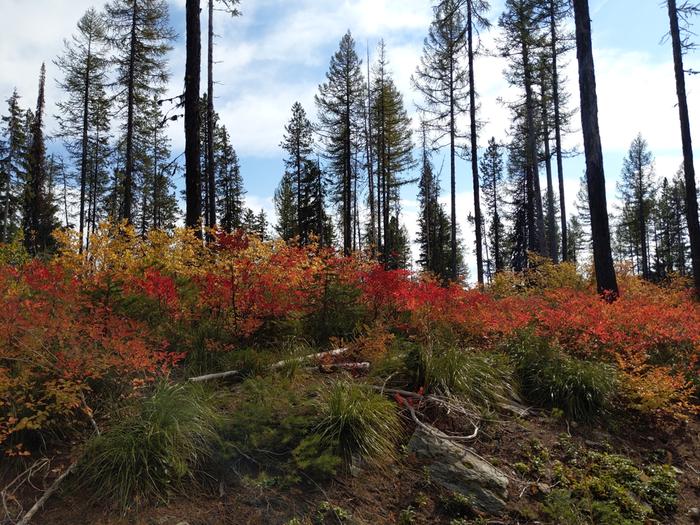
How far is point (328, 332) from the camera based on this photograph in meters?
5.53

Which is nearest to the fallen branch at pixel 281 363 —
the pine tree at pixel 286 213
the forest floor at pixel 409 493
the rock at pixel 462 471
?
the forest floor at pixel 409 493

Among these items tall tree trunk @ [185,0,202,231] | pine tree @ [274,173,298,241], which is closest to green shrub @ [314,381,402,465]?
tall tree trunk @ [185,0,202,231]

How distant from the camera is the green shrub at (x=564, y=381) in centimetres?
442

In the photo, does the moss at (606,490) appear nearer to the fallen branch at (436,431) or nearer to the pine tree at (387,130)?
the fallen branch at (436,431)

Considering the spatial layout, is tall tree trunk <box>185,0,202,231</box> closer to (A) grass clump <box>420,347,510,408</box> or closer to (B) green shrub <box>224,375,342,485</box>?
(B) green shrub <box>224,375,342,485</box>

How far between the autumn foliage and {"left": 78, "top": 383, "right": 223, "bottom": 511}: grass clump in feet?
1.13

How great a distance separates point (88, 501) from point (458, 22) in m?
21.3

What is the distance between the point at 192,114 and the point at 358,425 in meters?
7.52

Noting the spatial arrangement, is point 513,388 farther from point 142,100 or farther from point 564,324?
point 142,100

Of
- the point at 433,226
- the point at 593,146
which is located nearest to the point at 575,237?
the point at 433,226

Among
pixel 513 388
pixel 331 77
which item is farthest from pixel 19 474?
pixel 331 77

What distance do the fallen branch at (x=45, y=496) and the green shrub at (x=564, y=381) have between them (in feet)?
13.6

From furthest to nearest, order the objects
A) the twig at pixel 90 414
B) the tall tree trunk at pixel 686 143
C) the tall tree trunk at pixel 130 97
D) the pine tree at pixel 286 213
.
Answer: the pine tree at pixel 286 213 → the tall tree trunk at pixel 130 97 → the tall tree trunk at pixel 686 143 → the twig at pixel 90 414

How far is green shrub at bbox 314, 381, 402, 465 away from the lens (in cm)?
336
